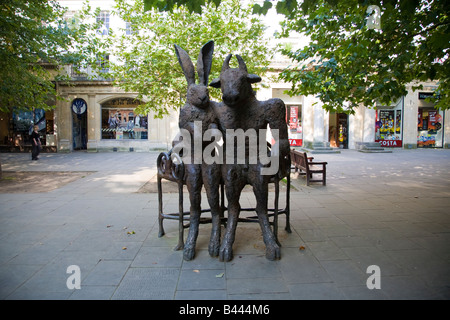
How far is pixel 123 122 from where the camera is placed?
19703 mm

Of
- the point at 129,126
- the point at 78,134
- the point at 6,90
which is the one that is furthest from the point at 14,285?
the point at 78,134

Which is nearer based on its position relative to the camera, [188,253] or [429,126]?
[188,253]

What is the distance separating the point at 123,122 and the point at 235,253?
1810 cm

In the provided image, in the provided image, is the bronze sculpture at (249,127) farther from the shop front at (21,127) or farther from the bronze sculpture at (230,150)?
the shop front at (21,127)

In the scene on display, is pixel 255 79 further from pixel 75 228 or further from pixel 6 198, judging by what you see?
pixel 6 198

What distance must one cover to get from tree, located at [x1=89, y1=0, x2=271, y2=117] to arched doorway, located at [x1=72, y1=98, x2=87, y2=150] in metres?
12.0

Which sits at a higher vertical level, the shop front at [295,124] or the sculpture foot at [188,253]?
the shop front at [295,124]

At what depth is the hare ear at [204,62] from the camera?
3.47m

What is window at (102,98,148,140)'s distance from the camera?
1961cm

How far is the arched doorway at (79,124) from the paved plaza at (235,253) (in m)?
14.5

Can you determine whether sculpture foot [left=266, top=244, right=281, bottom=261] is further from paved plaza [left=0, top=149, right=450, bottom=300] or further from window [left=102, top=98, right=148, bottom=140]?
window [left=102, top=98, right=148, bottom=140]

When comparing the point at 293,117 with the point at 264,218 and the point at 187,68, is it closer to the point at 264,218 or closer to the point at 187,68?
the point at 187,68

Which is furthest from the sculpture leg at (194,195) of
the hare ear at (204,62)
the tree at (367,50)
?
the tree at (367,50)

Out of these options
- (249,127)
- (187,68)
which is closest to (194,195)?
(249,127)
